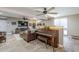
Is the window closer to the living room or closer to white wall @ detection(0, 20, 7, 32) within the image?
the living room

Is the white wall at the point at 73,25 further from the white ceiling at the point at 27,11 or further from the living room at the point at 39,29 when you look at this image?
the white ceiling at the point at 27,11

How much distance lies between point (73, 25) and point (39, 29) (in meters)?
0.98

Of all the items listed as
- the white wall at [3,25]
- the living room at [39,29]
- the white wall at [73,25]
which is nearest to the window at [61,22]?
the living room at [39,29]

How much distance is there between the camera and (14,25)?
251 cm

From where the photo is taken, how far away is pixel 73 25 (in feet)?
7.93

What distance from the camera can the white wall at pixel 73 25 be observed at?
237 centimetres

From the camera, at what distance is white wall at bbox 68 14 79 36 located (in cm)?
237

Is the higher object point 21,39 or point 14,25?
point 14,25

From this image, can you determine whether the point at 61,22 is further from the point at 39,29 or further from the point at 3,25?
the point at 3,25

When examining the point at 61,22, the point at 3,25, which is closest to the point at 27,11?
the point at 3,25
